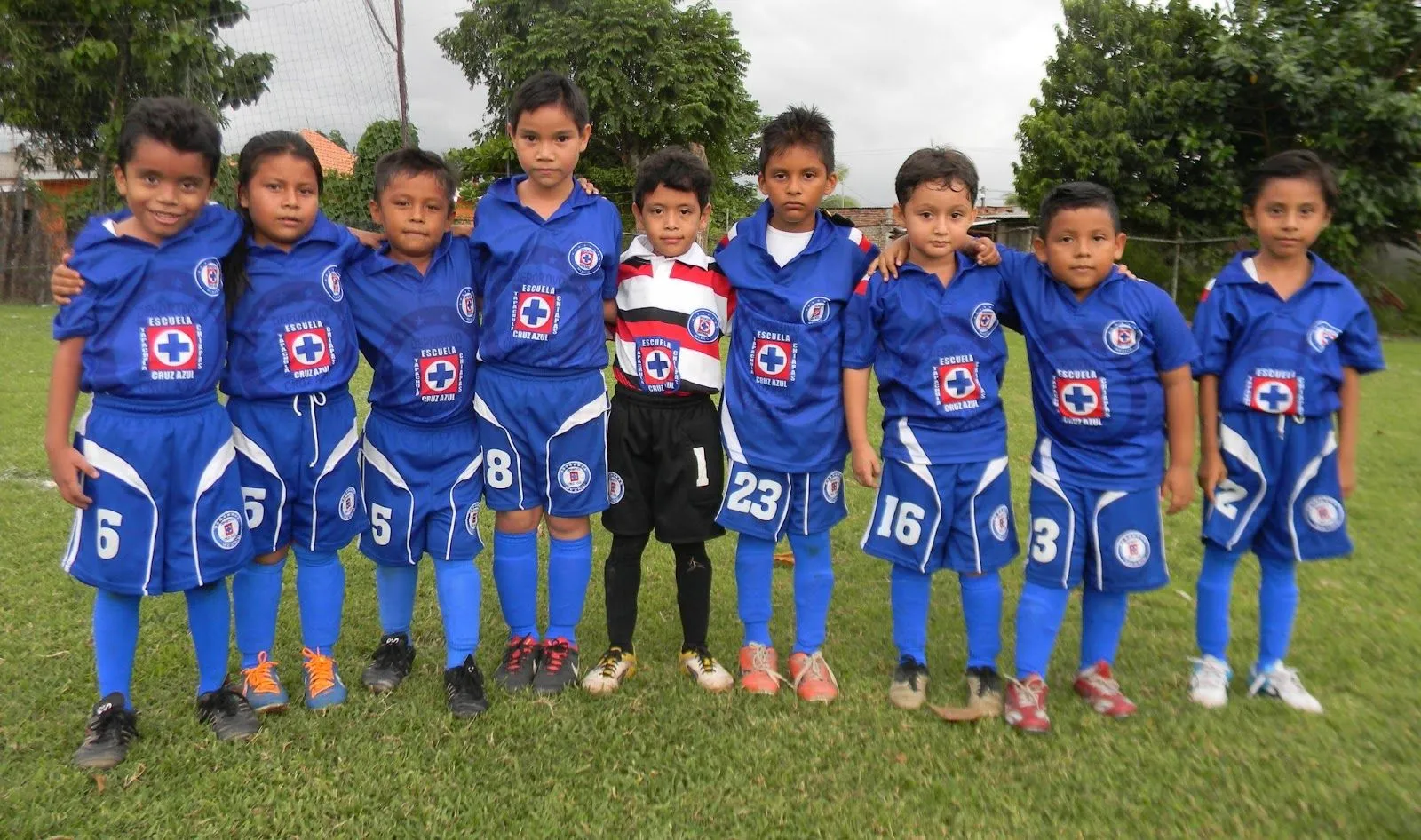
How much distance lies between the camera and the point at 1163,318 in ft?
9.02

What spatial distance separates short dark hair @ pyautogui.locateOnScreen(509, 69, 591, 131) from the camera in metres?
2.90

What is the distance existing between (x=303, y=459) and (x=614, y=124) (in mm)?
25575

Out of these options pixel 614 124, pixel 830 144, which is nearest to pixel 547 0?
pixel 614 124

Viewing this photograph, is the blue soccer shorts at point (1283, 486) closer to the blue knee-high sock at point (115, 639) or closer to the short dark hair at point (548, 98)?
the short dark hair at point (548, 98)

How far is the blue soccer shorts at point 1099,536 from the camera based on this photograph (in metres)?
2.81

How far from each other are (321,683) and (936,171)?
247cm

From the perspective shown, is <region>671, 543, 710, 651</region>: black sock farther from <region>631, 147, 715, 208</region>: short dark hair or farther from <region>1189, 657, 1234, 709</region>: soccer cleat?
<region>1189, 657, 1234, 709</region>: soccer cleat

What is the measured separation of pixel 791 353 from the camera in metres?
2.96

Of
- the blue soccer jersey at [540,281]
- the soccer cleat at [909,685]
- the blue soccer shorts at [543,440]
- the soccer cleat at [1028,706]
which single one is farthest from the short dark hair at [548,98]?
the soccer cleat at [1028,706]

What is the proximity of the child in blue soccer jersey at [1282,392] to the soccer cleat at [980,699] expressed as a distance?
62 centimetres

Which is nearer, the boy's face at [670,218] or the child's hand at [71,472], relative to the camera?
the child's hand at [71,472]

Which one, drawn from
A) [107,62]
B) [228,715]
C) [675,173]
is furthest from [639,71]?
[228,715]

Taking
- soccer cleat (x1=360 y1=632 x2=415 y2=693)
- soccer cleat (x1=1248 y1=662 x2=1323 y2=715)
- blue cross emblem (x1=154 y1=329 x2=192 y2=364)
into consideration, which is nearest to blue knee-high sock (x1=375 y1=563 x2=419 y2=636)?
soccer cleat (x1=360 y1=632 x2=415 y2=693)

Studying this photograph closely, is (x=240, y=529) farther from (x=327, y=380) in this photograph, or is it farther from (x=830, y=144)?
(x=830, y=144)
